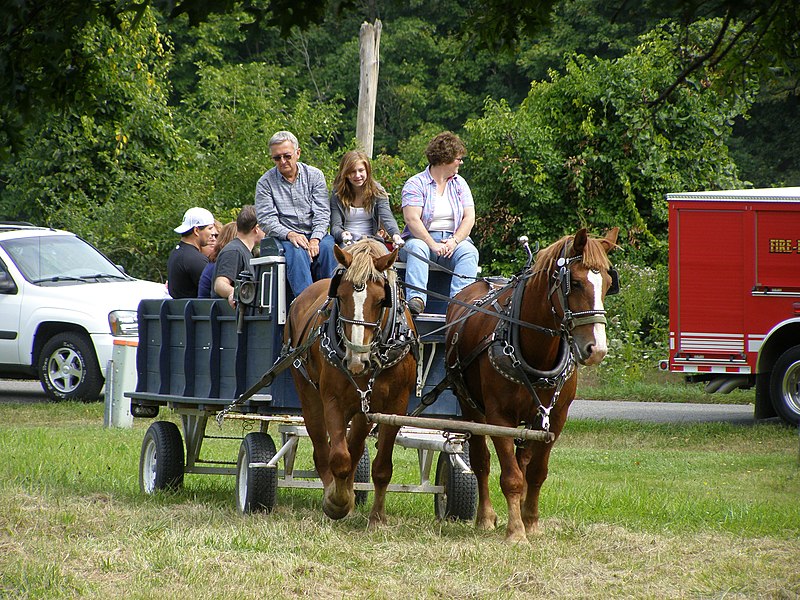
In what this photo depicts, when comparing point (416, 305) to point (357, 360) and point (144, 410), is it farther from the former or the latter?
point (144, 410)

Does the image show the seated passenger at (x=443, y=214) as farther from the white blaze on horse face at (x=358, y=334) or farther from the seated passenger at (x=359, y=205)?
the white blaze on horse face at (x=358, y=334)

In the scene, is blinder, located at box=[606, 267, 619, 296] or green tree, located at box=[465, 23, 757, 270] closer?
blinder, located at box=[606, 267, 619, 296]

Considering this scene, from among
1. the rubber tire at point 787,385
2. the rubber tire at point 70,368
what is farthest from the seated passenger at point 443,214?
the rubber tire at point 70,368

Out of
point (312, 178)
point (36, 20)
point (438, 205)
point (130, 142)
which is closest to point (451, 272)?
point (438, 205)

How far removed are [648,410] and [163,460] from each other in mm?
8626

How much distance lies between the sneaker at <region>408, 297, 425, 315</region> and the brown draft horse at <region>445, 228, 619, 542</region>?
0.44 meters

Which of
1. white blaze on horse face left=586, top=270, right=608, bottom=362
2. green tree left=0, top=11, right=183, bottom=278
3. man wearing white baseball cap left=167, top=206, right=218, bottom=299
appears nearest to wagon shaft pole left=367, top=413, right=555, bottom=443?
white blaze on horse face left=586, top=270, right=608, bottom=362

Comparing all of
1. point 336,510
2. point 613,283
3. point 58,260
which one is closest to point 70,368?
point 58,260

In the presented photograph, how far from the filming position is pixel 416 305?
26.9 ft

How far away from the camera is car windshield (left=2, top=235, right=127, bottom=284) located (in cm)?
1580

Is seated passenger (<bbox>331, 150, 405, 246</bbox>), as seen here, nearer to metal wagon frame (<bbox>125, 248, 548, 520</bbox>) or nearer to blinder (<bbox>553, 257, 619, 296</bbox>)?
metal wagon frame (<bbox>125, 248, 548, 520</bbox>)

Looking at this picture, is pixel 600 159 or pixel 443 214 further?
pixel 600 159

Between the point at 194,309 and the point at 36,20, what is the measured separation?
4.12 m

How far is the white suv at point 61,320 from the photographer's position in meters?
15.1
